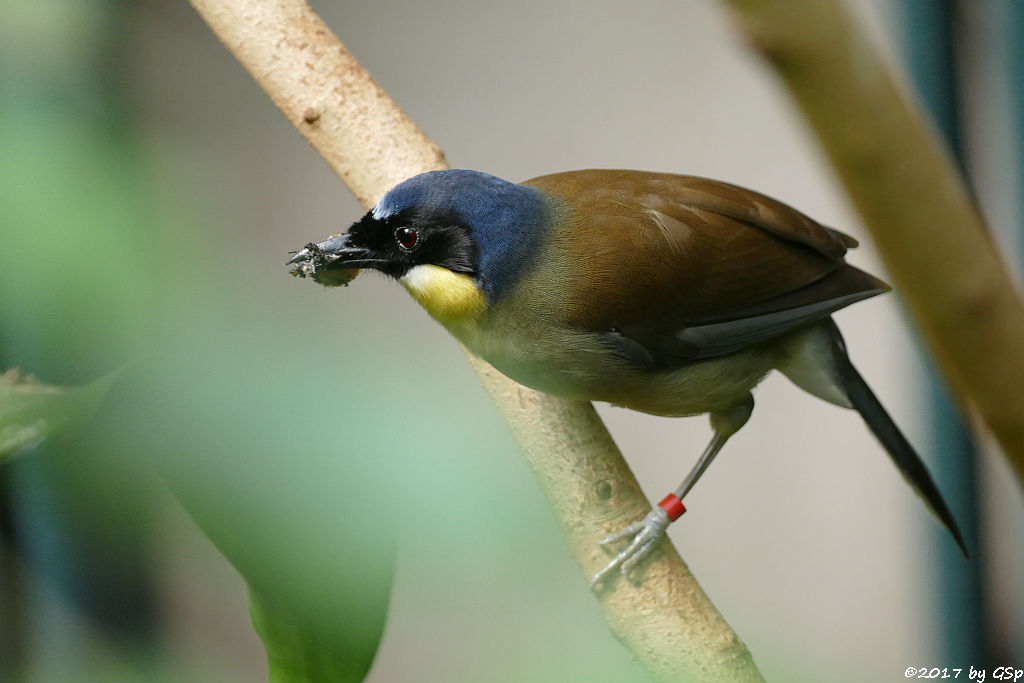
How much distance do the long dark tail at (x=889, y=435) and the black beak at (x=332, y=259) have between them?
810 mm

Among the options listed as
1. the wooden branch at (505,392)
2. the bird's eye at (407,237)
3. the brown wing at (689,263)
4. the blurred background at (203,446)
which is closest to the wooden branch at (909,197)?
the blurred background at (203,446)

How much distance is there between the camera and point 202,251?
40cm

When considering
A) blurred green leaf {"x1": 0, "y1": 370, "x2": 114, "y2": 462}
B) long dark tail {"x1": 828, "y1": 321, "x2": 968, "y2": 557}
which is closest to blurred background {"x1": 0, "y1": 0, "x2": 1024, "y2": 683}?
blurred green leaf {"x1": 0, "y1": 370, "x2": 114, "y2": 462}

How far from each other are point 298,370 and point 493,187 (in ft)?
3.16

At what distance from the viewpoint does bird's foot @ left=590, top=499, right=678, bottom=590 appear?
118 centimetres

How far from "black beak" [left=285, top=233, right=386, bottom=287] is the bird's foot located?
0.51m

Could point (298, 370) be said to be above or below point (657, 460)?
above

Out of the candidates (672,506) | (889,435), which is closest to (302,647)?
(672,506)

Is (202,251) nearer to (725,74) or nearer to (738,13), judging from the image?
(738,13)

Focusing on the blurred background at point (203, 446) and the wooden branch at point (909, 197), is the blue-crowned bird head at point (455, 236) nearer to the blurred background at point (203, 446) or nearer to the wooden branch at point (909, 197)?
the blurred background at point (203, 446)

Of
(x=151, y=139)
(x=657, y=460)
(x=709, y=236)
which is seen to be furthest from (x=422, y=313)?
(x=657, y=460)

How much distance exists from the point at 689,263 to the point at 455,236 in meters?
0.35

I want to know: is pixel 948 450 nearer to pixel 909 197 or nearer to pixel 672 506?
pixel 672 506

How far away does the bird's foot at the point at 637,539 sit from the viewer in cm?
118
